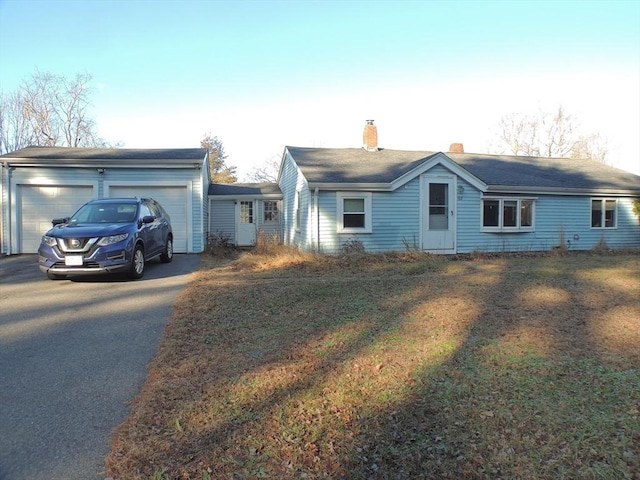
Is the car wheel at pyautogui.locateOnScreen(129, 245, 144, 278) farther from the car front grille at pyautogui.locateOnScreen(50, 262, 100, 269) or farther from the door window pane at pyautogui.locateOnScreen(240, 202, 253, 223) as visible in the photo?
the door window pane at pyautogui.locateOnScreen(240, 202, 253, 223)

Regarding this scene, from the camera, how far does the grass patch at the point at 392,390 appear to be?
2838mm

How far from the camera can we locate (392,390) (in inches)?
150

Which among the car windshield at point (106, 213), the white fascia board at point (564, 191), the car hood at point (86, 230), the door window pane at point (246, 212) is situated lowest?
the car hood at point (86, 230)

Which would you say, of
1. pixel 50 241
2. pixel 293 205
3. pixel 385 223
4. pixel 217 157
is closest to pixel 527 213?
pixel 385 223

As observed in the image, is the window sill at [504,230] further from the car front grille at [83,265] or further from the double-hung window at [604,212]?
the car front grille at [83,265]

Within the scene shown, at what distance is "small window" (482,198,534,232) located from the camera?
16.3 m

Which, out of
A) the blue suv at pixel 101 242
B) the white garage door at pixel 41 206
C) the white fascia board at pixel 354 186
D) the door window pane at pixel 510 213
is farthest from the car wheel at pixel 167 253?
the door window pane at pixel 510 213

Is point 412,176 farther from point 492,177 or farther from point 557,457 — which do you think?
point 557,457

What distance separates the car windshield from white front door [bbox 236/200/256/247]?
9.69 meters

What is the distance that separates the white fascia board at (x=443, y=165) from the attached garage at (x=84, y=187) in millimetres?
6589

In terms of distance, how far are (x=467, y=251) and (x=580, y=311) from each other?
9681mm

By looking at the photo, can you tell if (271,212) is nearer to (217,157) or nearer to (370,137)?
(370,137)

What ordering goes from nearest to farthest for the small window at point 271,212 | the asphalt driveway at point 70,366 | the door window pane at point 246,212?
the asphalt driveway at point 70,366, the door window pane at point 246,212, the small window at point 271,212

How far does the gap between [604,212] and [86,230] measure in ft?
60.1
